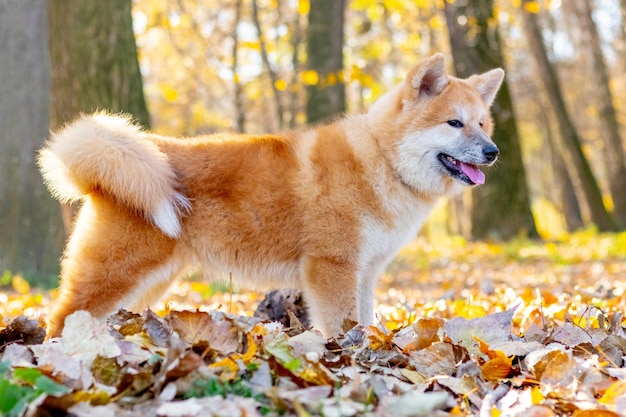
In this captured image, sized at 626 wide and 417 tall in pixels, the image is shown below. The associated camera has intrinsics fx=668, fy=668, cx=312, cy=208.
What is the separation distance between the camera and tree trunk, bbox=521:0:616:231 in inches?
678

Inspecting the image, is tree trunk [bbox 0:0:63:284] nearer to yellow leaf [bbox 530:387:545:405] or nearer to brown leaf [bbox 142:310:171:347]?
brown leaf [bbox 142:310:171:347]

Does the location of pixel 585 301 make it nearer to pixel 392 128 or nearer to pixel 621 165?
pixel 392 128

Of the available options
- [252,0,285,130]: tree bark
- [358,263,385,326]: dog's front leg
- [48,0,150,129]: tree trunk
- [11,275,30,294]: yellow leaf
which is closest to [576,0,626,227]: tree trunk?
[252,0,285,130]: tree bark

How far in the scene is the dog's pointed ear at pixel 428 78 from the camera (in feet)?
15.7

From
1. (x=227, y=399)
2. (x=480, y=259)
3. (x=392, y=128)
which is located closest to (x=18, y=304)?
(x=392, y=128)

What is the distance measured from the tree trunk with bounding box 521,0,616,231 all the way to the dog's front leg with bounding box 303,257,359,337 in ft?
47.3

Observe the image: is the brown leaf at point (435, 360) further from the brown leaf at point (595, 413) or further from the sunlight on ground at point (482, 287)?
the sunlight on ground at point (482, 287)

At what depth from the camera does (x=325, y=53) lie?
1184 cm

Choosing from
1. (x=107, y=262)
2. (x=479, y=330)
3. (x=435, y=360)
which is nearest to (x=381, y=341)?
(x=435, y=360)

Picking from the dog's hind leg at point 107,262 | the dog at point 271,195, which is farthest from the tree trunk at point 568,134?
the dog's hind leg at point 107,262

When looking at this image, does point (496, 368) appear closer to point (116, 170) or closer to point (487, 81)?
point (116, 170)

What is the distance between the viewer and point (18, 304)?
6312 mm

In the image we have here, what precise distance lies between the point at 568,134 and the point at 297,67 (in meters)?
7.63

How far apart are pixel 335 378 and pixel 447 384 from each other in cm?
49
